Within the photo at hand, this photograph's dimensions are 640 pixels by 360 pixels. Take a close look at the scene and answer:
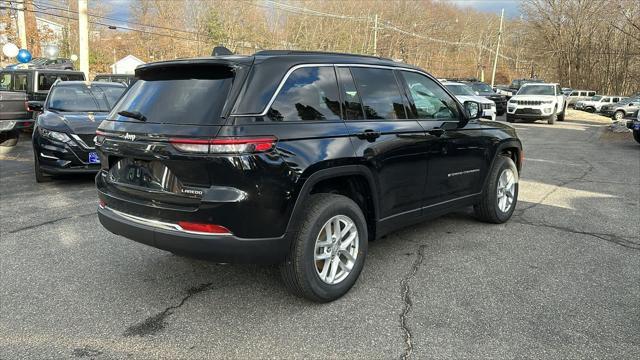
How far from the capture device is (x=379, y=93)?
13.1 feet

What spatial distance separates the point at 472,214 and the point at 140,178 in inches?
158

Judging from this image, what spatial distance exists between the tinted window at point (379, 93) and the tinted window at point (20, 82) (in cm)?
1344

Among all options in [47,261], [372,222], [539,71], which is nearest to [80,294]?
[47,261]

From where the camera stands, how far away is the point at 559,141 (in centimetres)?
1488

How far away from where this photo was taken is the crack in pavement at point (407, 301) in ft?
9.59

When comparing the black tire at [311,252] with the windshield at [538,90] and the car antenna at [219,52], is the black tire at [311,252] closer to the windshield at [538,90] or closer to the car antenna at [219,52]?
the car antenna at [219,52]

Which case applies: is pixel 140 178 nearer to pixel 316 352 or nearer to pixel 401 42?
pixel 316 352

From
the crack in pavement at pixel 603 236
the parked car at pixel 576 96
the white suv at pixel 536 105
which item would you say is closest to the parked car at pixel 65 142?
the crack in pavement at pixel 603 236

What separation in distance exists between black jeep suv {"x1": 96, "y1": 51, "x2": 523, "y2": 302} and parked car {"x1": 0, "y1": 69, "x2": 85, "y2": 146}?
25.0ft

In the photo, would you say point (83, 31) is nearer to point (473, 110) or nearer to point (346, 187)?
point (473, 110)

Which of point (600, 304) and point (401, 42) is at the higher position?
point (401, 42)

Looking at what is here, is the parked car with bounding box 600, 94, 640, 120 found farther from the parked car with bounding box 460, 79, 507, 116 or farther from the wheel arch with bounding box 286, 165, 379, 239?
the wheel arch with bounding box 286, 165, 379, 239

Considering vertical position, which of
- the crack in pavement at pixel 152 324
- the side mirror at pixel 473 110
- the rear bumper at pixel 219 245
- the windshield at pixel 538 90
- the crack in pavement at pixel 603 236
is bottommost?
the crack in pavement at pixel 152 324

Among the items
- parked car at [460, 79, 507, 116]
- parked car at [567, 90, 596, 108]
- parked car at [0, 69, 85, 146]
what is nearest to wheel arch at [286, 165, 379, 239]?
parked car at [0, 69, 85, 146]
